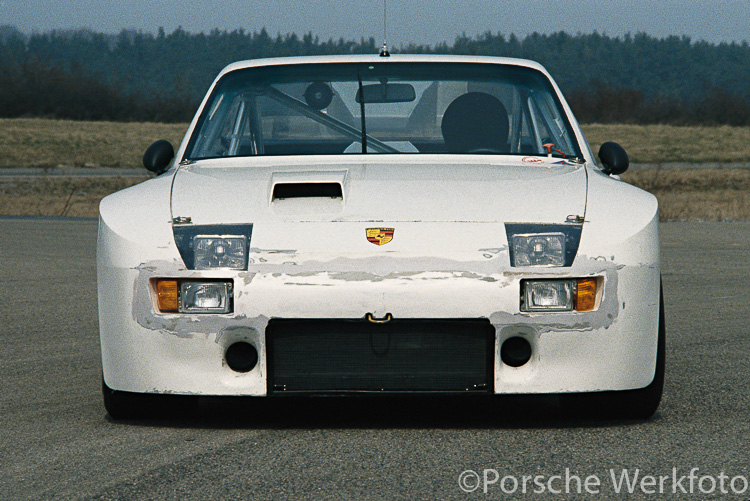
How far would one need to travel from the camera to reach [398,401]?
4953 millimetres

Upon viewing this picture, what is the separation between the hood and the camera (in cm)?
409

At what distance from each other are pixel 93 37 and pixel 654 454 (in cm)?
18741

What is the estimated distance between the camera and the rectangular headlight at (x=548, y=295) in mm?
3936

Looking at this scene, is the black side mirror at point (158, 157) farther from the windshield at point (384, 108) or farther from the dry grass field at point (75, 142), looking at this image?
the dry grass field at point (75, 142)

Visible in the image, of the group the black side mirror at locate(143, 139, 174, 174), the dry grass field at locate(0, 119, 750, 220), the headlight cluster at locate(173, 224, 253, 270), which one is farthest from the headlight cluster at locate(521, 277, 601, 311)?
the dry grass field at locate(0, 119, 750, 220)

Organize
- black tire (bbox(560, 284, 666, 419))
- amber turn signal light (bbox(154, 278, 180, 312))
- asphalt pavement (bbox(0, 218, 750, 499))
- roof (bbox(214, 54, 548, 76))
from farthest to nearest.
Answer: roof (bbox(214, 54, 548, 76))
black tire (bbox(560, 284, 666, 419))
amber turn signal light (bbox(154, 278, 180, 312))
asphalt pavement (bbox(0, 218, 750, 499))

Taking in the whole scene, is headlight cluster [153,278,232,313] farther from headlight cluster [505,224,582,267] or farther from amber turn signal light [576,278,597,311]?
amber turn signal light [576,278,597,311]

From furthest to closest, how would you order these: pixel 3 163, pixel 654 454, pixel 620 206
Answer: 1. pixel 3 163
2. pixel 620 206
3. pixel 654 454

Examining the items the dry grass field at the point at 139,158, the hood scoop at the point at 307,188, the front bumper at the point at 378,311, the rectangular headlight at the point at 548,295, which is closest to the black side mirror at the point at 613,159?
the front bumper at the point at 378,311

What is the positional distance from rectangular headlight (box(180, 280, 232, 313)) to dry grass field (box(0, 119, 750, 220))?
16.2 metres

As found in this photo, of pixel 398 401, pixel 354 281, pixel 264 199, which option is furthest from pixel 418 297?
pixel 398 401

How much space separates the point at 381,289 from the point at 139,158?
2125 inches

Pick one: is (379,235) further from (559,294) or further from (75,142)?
(75,142)

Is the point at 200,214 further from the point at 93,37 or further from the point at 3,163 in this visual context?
the point at 93,37
